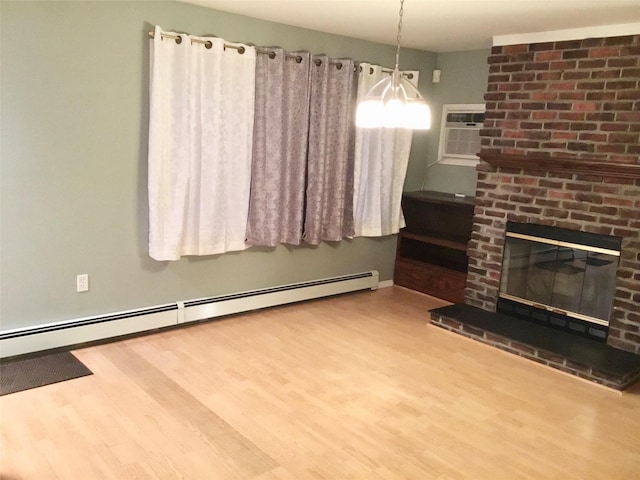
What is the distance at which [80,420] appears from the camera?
2.76 m

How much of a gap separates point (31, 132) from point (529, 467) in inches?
129

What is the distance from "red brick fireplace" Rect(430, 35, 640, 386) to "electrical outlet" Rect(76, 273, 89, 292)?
10.1 feet

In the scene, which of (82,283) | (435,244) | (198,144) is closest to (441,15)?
(198,144)

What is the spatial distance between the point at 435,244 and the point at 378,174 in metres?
0.96

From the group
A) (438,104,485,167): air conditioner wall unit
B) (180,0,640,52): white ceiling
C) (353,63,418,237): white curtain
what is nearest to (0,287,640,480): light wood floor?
(353,63,418,237): white curtain

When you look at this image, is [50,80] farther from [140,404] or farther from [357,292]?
[357,292]

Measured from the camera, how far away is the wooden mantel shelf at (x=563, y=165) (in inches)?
148

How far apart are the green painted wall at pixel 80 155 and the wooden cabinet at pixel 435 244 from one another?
2.25 metres

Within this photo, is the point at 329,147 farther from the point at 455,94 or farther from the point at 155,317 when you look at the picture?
the point at 155,317

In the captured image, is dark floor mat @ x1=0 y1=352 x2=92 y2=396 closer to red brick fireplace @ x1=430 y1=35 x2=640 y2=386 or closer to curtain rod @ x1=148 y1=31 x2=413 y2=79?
curtain rod @ x1=148 y1=31 x2=413 y2=79

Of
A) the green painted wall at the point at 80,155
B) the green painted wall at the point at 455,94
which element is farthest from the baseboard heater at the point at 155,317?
the green painted wall at the point at 455,94

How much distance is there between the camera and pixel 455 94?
5367 mm

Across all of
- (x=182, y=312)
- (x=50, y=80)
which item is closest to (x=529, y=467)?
(x=182, y=312)

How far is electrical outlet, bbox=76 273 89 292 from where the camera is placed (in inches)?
143
